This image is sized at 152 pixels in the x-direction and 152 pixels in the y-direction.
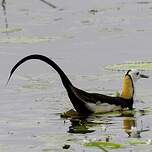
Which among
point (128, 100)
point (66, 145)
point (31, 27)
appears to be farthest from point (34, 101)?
point (31, 27)

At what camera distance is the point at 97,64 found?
1970 cm

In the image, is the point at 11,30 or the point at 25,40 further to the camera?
the point at 11,30

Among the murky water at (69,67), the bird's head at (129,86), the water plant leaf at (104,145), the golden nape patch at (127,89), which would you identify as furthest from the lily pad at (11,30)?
the water plant leaf at (104,145)

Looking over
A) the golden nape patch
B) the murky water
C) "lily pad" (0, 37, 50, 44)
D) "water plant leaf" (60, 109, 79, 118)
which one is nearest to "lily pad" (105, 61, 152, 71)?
the murky water

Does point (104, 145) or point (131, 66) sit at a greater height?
point (131, 66)

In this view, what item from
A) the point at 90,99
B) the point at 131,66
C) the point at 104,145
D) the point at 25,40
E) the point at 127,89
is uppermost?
the point at 25,40

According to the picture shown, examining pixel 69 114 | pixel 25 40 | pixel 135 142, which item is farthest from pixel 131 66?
pixel 135 142

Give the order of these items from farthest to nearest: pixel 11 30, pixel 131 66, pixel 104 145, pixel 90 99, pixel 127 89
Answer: pixel 11 30, pixel 131 66, pixel 127 89, pixel 90 99, pixel 104 145

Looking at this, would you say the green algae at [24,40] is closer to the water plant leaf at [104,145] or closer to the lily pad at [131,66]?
the lily pad at [131,66]

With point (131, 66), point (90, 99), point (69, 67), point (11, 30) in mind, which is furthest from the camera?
point (11, 30)

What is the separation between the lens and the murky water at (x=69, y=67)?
468 inches

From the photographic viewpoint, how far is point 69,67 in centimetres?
1953

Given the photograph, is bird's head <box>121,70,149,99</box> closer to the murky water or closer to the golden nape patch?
the golden nape patch

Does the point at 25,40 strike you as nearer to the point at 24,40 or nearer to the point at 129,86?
the point at 24,40
